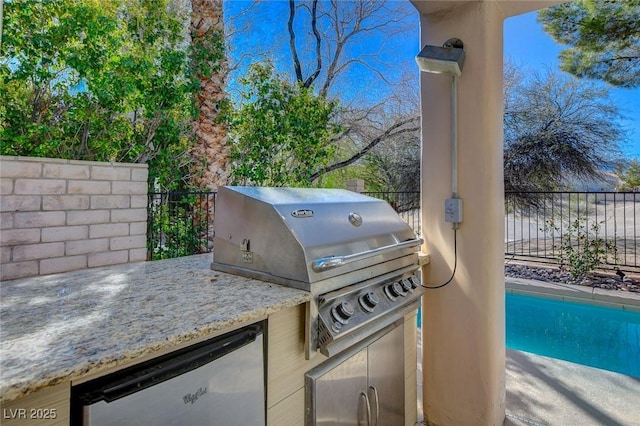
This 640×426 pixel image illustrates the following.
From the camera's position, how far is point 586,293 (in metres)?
5.32

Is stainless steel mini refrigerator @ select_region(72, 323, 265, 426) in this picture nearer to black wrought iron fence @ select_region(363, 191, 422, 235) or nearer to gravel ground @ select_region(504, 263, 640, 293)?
gravel ground @ select_region(504, 263, 640, 293)

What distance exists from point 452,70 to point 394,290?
1.32 metres

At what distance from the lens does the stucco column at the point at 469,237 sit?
6.61ft

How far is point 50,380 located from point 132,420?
25cm

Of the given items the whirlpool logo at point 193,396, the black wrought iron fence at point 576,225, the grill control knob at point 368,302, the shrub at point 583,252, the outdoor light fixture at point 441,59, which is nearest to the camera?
the whirlpool logo at point 193,396

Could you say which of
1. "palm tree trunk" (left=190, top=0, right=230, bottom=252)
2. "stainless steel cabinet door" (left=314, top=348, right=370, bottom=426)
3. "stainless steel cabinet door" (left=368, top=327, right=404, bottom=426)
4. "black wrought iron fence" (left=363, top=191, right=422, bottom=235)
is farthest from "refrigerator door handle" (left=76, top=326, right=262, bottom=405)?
"black wrought iron fence" (left=363, top=191, right=422, bottom=235)

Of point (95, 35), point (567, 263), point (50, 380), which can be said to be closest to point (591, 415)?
point (50, 380)

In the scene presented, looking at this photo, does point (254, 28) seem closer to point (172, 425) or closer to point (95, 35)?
point (95, 35)

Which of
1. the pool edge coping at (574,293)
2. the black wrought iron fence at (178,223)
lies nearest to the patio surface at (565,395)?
the black wrought iron fence at (178,223)

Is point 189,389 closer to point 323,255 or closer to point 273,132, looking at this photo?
point 323,255

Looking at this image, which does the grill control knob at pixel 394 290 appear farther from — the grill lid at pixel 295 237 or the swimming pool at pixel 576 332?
the swimming pool at pixel 576 332

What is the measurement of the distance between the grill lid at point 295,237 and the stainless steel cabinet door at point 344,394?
0.44 m

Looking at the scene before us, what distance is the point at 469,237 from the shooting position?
2.05 m

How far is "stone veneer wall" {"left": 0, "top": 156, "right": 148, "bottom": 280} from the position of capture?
71.2 inches
